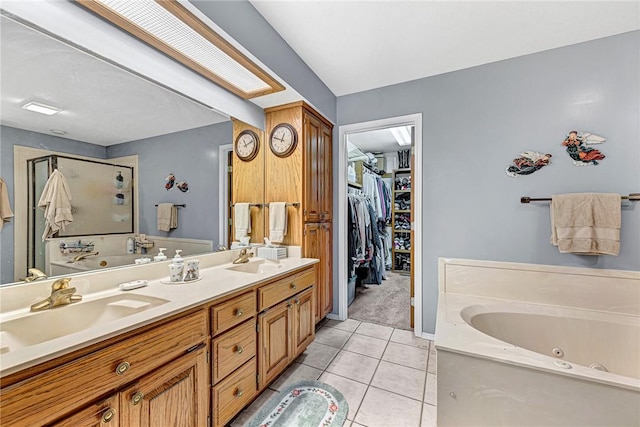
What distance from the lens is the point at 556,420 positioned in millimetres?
1079

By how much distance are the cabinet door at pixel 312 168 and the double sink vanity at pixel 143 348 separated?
801 mm

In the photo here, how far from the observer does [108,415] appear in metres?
0.84

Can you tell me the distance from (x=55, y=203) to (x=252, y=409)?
4.94 feet

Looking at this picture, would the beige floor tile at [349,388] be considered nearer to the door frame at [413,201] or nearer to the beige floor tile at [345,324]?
the beige floor tile at [345,324]

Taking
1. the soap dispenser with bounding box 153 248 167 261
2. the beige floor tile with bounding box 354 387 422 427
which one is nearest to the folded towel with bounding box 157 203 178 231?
the soap dispenser with bounding box 153 248 167 261

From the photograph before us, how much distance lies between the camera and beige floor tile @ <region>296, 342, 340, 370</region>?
2.01 metres

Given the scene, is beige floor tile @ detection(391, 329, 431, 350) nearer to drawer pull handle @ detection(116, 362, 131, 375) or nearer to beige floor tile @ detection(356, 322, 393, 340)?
beige floor tile @ detection(356, 322, 393, 340)

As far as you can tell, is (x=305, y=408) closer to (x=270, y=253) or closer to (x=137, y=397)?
(x=137, y=397)

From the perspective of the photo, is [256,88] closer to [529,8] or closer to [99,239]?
[99,239]

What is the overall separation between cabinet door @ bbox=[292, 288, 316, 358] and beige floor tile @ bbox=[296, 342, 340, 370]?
0.14 m

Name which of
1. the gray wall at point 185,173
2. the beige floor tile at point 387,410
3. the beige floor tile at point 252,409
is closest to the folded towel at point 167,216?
the gray wall at point 185,173

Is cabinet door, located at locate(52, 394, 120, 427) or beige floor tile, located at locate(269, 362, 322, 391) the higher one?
cabinet door, located at locate(52, 394, 120, 427)

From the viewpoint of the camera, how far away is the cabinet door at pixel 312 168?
2.32 m

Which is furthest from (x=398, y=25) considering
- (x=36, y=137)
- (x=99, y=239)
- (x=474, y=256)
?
(x=99, y=239)
